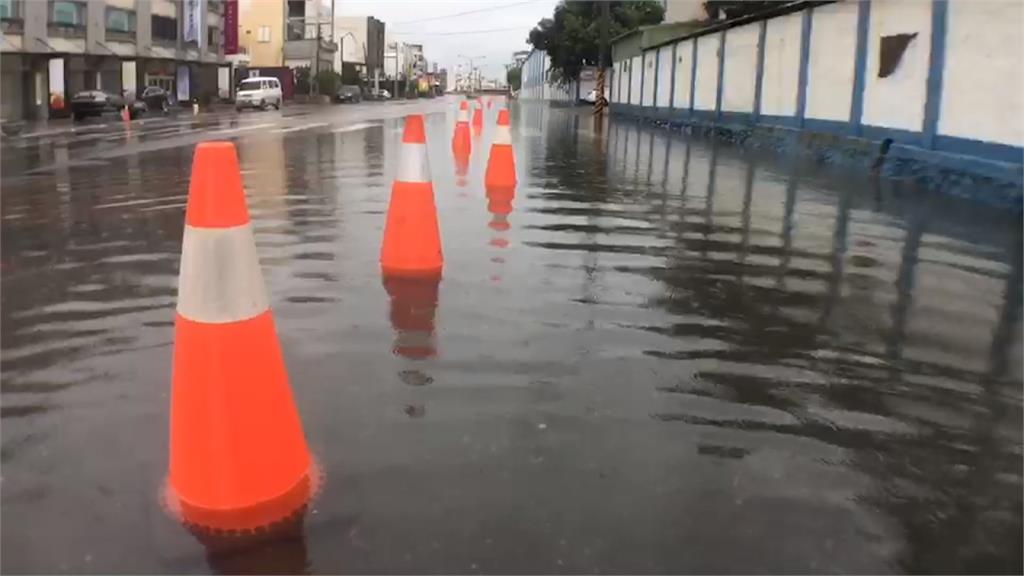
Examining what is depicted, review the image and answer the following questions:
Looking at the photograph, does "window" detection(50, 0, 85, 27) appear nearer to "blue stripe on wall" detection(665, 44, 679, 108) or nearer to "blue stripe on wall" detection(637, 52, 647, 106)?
"blue stripe on wall" detection(637, 52, 647, 106)

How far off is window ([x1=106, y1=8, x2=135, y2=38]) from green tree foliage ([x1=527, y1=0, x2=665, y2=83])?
26.1 metres

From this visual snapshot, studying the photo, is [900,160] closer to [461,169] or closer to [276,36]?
[461,169]

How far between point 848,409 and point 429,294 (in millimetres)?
2634

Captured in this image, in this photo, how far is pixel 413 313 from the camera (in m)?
5.32

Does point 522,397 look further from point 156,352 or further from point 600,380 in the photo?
point 156,352

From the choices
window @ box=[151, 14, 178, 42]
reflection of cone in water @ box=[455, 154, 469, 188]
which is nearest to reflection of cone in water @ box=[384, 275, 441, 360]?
reflection of cone in water @ box=[455, 154, 469, 188]

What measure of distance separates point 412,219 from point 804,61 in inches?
546

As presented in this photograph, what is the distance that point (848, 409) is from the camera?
12.9 ft

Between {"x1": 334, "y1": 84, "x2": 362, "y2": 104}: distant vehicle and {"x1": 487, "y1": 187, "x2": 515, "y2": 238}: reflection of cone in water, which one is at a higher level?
{"x1": 334, "y1": 84, "x2": 362, "y2": 104}: distant vehicle

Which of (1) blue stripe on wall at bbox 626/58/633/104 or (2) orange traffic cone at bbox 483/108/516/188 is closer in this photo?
(2) orange traffic cone at bbox 483/108/516/188

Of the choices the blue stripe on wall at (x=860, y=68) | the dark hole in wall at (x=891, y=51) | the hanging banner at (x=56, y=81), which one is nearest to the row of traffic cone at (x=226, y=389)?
the dark hole in wall at (x=891, y=51)

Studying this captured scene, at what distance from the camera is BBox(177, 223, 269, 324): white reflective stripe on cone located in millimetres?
2908

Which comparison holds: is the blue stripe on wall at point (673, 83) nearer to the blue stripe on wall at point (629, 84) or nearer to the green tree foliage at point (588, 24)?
the blue stripe on wall at point (629, 84)

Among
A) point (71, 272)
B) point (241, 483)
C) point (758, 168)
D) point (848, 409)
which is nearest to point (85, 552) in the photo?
point (241, 483)
